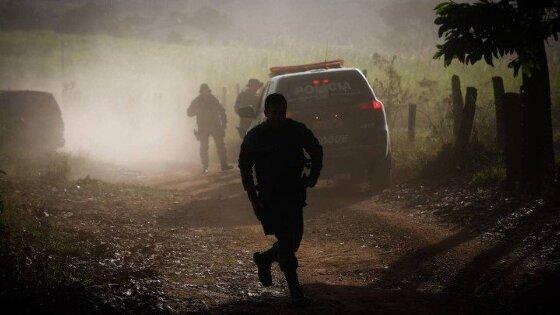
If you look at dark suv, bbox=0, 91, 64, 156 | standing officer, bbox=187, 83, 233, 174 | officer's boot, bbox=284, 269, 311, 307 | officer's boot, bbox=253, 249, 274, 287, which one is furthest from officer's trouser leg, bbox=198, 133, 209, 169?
officer's boot, bbox=284, 269, 311, 307

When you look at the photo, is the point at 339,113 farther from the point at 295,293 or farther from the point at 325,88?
the point at 295,293

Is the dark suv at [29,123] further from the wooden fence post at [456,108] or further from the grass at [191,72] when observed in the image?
the wooden fence post at [456,108]

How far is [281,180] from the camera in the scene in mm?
4496

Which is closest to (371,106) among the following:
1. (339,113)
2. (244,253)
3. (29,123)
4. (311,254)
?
(339,113)

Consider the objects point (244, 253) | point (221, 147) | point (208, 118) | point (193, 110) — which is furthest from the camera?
point (221, 147)

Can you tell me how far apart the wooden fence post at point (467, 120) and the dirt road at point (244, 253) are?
79.4 inches

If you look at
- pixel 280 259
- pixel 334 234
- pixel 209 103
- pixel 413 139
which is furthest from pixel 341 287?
pixel 209 103

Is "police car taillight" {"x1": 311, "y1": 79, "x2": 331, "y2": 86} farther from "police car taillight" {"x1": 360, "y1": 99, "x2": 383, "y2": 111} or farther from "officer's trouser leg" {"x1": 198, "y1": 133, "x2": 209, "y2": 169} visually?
"officer's trouser leg" {"x1": 198, "y1": 133, "x2": 209, "y2": 169}

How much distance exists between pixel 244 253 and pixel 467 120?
5.32m

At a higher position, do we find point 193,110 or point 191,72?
point 191,72

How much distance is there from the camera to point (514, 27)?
263 inches

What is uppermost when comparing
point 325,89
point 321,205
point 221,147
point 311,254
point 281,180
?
point 325,89

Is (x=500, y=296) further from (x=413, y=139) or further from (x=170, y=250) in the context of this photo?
(x=413, y=139)

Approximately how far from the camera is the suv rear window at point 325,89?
9.45m
